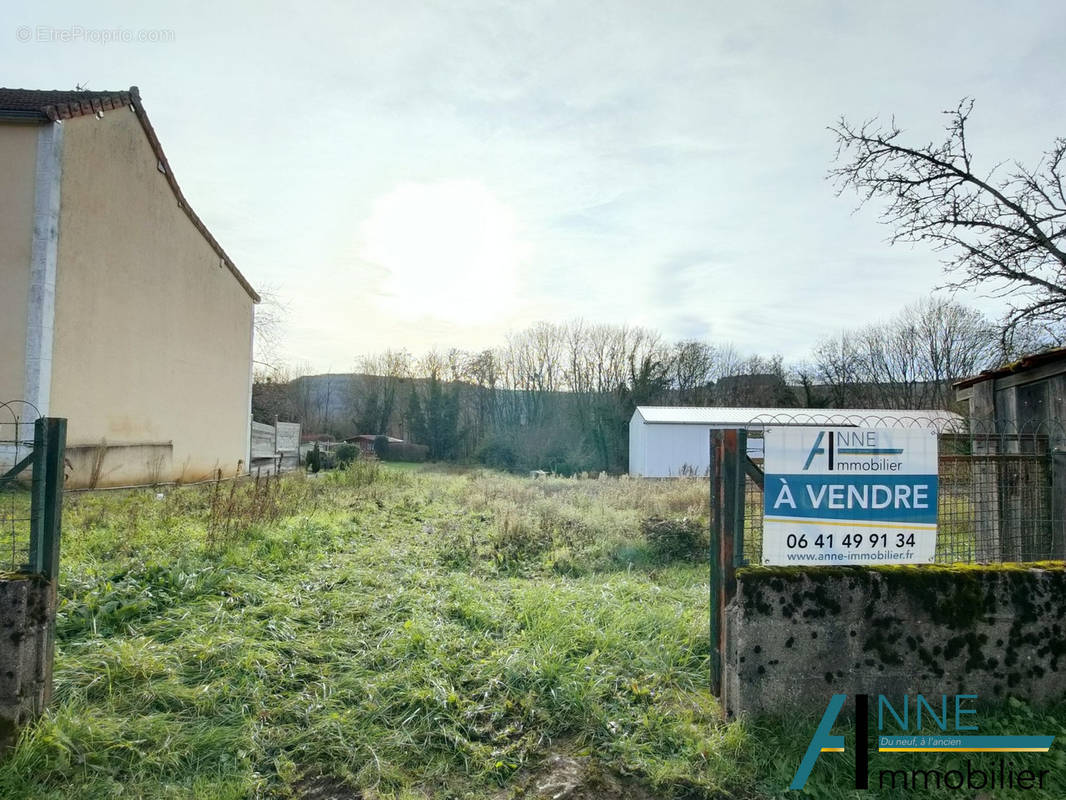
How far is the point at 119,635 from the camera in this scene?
424 cm

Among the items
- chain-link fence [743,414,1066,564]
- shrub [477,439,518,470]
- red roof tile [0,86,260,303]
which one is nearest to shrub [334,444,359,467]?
red roof tile [0,86,260,303]

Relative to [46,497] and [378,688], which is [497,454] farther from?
[46,497]

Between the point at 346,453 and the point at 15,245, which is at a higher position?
the point at 15,245

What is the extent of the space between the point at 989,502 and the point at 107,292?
14621 mm

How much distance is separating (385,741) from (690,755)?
155cm

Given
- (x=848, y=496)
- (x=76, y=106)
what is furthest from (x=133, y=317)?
(x=848, y=496)

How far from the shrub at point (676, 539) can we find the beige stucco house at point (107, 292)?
10499 mm

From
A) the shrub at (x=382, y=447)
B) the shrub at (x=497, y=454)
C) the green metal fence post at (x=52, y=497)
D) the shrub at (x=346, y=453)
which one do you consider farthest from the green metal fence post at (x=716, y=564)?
the shrub at (x=382, y=447)

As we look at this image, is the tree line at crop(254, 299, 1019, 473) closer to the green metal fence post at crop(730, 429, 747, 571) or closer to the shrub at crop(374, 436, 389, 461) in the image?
the shrub at crop(374, 436, 389, 461)

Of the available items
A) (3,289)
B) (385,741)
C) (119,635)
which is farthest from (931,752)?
(3,289)

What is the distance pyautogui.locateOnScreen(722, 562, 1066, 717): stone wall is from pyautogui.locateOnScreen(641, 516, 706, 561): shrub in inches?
174

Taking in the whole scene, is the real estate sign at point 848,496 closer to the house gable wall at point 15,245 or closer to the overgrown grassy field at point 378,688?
the overgrown grassy field at point 378,688

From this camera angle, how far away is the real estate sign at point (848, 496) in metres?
3.61

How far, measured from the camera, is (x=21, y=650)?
3061 mm
